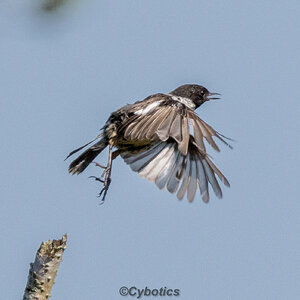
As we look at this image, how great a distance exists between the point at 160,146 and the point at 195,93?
1312 mm

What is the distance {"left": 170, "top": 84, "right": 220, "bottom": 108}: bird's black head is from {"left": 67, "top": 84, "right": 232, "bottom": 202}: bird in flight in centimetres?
116

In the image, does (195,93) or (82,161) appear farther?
(195,93)

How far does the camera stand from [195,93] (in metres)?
8.31

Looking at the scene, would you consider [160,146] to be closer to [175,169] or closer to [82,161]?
[175,169]

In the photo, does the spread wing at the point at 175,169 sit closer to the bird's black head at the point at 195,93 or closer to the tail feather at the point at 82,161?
the tail feather at the point at 82,161

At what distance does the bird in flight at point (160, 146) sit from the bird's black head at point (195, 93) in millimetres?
1164

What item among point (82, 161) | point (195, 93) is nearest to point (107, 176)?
point (82, 161)

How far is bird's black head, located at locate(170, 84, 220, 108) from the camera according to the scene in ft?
27.2

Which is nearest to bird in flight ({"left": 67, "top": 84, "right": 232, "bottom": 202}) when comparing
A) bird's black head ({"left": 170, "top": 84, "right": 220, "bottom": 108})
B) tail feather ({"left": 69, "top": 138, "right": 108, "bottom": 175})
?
tail feather ({"left": 69, "top": 138, "right": 108, "bottom": 175})

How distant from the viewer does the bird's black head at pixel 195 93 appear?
828 centimetres

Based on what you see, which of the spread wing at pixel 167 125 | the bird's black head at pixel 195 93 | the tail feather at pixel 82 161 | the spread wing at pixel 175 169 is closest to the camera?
the spread wing at pixel 167 125

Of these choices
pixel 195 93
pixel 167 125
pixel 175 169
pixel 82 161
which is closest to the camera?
pixel 167 125

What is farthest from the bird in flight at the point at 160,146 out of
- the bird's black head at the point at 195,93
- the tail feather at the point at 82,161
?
the bird's black head at the point at 195,93

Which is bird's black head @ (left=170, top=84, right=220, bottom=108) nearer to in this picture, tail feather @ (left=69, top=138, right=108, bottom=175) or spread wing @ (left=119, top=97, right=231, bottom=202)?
spread wing @ (left=119, top=97, right=231, bottom=202)
